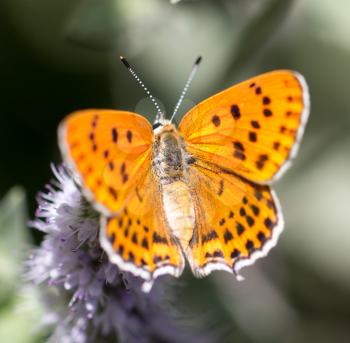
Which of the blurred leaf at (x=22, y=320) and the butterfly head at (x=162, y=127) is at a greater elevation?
the butterfly head at (x=162, y=127)

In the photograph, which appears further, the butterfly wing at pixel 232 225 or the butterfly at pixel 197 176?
the butterfly wing at pixel 232 225

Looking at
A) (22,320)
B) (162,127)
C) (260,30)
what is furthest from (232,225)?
(260,30)

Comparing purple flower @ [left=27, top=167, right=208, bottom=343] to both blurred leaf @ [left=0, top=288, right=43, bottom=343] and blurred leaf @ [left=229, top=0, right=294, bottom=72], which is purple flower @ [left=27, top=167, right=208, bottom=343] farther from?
blurred leaf @ [left=229, top=0, right=294, bottom=72]

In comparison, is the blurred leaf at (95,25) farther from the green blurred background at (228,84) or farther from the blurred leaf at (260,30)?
the blurred leaf at (260,30)

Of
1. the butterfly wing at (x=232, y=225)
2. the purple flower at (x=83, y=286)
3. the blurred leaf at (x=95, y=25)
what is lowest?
the purple flower at (x=83, y=286)

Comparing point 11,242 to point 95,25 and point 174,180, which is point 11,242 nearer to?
point 174,180

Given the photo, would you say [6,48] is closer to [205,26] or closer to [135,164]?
[205,26]

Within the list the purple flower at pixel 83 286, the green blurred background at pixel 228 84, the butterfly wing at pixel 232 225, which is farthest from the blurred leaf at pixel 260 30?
the purple flower at pixel 83 286
